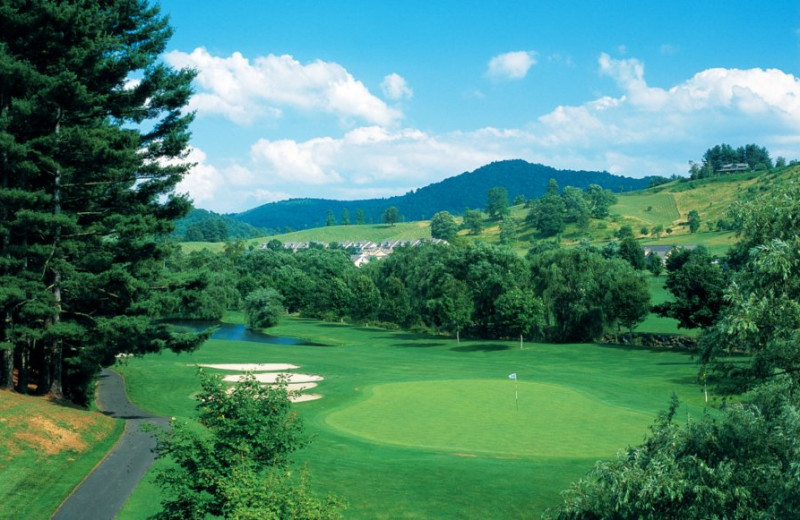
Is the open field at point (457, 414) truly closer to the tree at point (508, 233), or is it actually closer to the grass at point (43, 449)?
the grass at point (43, 449)

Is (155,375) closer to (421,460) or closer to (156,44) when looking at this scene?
(156,44)

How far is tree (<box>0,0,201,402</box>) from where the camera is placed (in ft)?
101

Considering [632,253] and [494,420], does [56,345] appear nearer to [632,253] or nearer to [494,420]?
[494,420]

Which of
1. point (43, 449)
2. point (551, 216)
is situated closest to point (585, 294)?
point (43, 449)

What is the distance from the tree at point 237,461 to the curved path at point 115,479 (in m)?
5.37

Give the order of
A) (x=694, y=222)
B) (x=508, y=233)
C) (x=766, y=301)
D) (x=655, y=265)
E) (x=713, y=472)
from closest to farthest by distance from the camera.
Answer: (x=713, y=472) → (x=766, y=301) → (x=655, y=265) → (x=694, y=222) → (x=508, y=233)

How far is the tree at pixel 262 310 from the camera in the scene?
103562 millimetres

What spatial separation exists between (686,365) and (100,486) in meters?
47.2

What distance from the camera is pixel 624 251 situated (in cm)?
12000

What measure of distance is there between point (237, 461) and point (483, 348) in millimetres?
63389

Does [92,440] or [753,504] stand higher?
[753,504]

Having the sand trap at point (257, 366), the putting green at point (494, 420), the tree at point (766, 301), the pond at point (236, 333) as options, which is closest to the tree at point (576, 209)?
the pond at point (236, 333)

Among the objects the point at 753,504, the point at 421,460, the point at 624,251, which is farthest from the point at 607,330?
the point at 753,504

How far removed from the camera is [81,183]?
34000 mm
